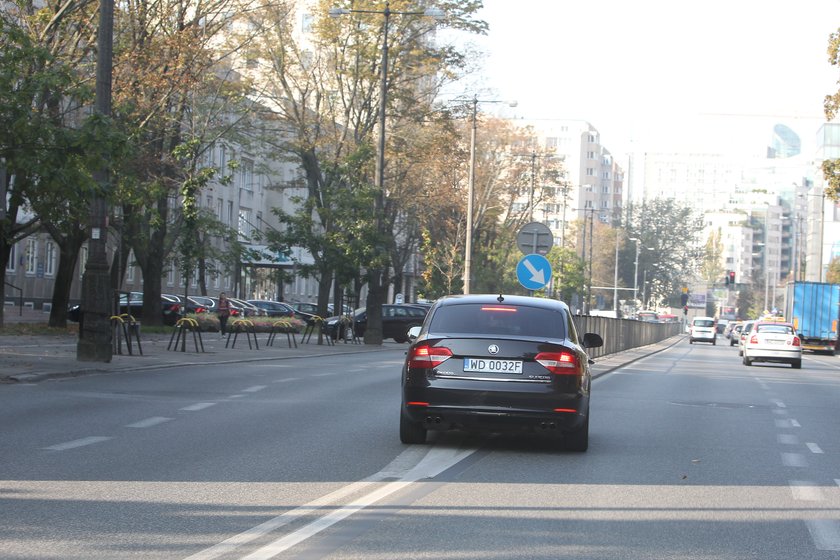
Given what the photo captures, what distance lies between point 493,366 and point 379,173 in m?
34.3

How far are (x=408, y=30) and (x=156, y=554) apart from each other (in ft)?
Result: 144

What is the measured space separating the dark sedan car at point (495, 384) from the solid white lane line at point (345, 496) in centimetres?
41

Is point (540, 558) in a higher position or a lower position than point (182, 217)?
lower

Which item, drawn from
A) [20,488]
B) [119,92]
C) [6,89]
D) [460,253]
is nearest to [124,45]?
[119,92]

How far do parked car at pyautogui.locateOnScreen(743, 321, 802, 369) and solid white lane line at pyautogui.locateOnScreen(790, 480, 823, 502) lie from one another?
31795mm

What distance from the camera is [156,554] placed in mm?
6797

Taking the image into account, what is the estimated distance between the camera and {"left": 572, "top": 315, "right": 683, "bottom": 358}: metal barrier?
37531mm

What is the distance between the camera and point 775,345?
42062mm

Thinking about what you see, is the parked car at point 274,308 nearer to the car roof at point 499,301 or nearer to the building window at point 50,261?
the building window at point 50,261

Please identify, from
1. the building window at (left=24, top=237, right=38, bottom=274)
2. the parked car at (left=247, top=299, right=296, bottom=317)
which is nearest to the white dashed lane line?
the parked car at (left=247, top=299, right=296, bottom=317)

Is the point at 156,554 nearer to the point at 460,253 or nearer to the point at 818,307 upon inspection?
the point at 818,307

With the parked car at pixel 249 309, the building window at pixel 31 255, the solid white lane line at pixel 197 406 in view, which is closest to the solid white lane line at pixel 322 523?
the solid white lane line at pixel 197 406

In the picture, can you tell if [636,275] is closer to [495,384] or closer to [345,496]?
[495,384]

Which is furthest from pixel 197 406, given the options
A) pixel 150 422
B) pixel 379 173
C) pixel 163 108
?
pixel 379 173
